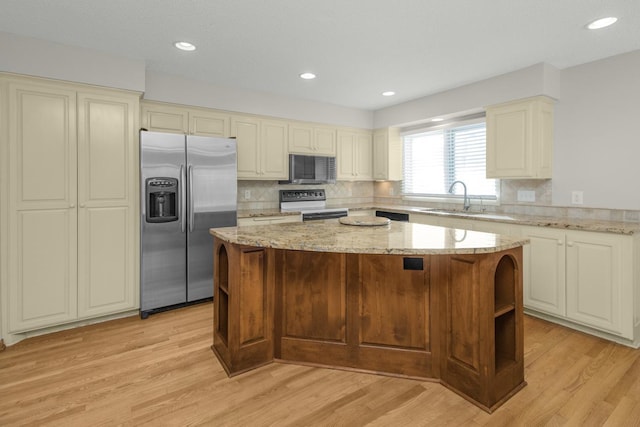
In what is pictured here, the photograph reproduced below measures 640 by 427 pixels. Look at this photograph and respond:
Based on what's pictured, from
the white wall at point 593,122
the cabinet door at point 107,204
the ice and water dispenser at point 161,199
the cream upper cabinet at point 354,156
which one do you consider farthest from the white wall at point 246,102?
the white wall at point 593,122

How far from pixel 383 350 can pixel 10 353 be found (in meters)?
2.85

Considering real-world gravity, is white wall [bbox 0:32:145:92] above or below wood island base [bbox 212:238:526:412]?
above

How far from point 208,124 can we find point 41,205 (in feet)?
6.14

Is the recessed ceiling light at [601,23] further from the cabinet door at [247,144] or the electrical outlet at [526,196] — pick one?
the cabinet door at [247,144]

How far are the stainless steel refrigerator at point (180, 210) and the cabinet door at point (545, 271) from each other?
3.11 meters

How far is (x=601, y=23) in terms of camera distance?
2.52 metres

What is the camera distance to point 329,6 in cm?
231

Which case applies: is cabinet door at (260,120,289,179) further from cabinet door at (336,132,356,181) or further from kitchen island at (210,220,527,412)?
kitchen island at (210,220,527,412)

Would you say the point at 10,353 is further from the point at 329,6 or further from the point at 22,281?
the point at 329,6

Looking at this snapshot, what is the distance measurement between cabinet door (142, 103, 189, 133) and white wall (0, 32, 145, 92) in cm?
47

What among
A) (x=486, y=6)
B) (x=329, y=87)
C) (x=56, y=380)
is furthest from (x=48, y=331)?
(x=486, y=6)

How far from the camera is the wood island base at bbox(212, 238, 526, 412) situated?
1.92 m

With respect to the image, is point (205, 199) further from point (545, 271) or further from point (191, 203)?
point (545, 271)

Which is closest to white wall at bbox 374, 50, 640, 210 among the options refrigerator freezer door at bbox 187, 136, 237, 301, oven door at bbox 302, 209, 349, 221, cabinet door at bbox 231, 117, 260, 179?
oven door at bbox 302, 209, 349, 221
